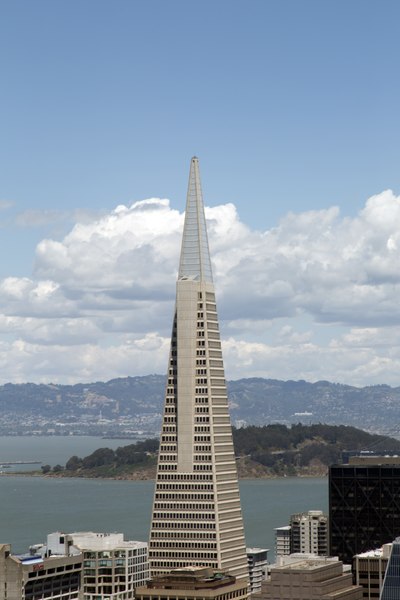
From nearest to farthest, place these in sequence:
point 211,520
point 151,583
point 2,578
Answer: point 2,578
point 151,583
point 211,520

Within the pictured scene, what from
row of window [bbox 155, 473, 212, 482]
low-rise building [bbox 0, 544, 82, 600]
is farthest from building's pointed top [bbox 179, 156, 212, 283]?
low-rise building [bbox 0, 544, 82, 600]

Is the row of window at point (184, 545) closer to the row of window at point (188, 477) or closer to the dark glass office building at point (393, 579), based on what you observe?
the row of window at point (188, 477)

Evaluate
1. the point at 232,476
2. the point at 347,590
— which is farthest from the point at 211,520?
the point at 347,590

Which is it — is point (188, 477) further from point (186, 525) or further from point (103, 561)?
point (103, 561)

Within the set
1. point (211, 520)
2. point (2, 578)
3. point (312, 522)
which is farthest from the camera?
point (312, 522)

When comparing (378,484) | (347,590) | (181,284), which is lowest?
(347,590)

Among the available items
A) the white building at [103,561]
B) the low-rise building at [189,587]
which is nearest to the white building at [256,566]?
the white building at [103,561]

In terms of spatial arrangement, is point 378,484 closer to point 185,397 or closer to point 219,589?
point 185,397

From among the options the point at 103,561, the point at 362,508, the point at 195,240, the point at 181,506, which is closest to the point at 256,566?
the point at 181,506

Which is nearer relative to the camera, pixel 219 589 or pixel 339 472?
pixel 219 589
